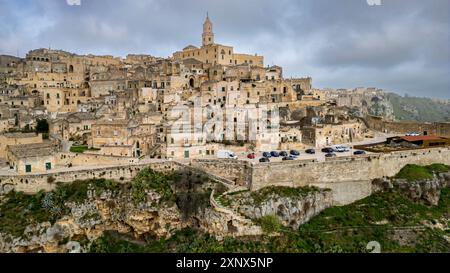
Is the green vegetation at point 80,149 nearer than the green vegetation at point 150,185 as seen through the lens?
No

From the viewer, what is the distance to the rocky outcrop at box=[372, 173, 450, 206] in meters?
21.4

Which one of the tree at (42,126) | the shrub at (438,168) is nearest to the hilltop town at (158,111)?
the tree at (42,126)

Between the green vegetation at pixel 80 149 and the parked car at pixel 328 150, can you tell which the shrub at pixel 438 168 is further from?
the green vegetation at pixel 80 149

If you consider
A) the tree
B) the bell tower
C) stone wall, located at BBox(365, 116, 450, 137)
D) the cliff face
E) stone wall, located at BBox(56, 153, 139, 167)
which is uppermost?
the bell tower

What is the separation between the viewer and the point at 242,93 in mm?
29922

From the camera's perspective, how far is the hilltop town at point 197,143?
18500 millimetres

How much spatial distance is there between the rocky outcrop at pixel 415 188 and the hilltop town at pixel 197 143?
0.10m

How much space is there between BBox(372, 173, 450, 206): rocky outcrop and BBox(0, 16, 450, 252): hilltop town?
0.10 meters

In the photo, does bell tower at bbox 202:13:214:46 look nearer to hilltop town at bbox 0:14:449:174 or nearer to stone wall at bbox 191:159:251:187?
hilltop town at bbox 0:14:449:174

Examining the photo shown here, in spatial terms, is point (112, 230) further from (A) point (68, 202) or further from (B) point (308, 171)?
(B) point (308, 171)

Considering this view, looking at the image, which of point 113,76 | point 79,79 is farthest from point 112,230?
point 79,79

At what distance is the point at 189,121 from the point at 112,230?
8602mm

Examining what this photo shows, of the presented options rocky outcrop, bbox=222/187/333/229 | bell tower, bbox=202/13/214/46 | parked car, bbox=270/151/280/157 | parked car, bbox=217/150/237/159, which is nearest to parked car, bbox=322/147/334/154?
parked car, bbox=270/151/280/157

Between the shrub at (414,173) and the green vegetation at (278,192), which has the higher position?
the shrub at (414,173)
